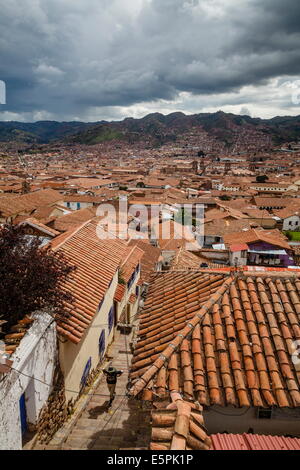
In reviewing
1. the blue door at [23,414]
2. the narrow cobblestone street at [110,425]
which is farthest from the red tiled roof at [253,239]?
the blue door at [23,414]

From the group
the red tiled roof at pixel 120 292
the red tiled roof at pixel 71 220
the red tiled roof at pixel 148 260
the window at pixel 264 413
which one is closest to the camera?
the window at pixel 264 413

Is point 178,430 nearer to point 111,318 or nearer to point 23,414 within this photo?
point 23,414

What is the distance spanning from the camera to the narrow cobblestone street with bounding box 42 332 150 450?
18.6 ft

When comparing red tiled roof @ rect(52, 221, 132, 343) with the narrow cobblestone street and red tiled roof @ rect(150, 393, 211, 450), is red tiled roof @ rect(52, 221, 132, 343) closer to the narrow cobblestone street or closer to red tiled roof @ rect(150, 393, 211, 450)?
the narrow cobblestone street

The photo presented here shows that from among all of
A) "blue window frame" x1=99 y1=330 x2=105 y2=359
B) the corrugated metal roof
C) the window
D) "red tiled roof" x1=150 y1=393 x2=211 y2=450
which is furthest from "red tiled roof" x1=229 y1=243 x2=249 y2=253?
"red tiled roof" x1=150 y1=393 x2=211 y2=450

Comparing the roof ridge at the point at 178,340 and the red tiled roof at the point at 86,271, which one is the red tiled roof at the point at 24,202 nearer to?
the red tiled roof at the point at 86,271

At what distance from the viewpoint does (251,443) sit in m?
3.79

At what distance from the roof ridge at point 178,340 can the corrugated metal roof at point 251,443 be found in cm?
Result: 119

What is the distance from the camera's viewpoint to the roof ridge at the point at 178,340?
14.7ft

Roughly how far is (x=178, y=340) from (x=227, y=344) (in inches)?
33.3

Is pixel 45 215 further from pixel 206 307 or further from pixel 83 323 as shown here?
pixel 206 307

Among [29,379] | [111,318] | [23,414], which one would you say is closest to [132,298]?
[111,318]

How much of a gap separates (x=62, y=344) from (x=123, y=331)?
20.8 feet

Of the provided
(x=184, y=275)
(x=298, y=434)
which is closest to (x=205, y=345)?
(x=298, y=434)
